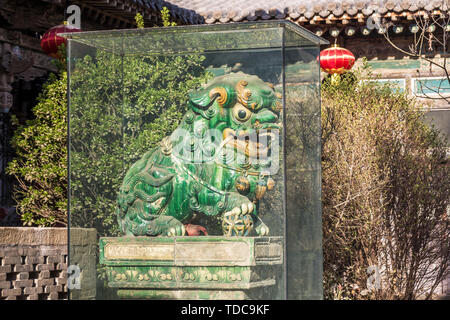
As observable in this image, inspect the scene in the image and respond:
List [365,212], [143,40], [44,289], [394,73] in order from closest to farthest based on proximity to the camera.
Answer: [143,40]
[44,289]
[365,212]
[394,73]

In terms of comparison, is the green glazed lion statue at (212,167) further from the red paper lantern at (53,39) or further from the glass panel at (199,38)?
the red paper lantern at (53,39)

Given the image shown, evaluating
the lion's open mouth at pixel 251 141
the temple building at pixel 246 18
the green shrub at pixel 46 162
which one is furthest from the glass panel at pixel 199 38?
the temple building at pixel 246 18

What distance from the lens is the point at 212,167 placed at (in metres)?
5.39

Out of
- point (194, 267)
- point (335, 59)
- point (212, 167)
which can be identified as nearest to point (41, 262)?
point (194, 267)

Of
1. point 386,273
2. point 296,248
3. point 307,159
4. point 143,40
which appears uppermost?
point 143,40

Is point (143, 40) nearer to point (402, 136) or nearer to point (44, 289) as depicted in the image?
point (44, 289)

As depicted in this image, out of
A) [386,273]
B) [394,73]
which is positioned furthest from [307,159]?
[394,73]

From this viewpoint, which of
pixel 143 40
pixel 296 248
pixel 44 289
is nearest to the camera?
pixel 296 248

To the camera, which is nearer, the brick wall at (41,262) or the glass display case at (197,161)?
the glass display case at (197,161)

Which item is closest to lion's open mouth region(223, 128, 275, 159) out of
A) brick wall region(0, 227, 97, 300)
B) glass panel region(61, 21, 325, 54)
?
glass panel region(61, 21, 325, 54)

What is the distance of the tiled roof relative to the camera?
10.6 metres

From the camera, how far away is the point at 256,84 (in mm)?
5309

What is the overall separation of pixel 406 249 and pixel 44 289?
11.6 ft

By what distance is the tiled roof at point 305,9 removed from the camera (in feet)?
34.8
